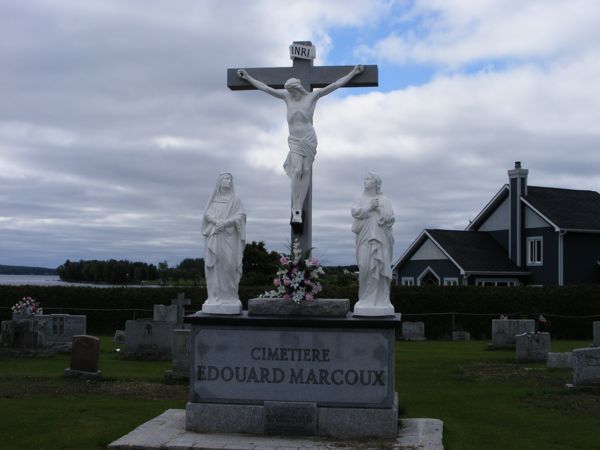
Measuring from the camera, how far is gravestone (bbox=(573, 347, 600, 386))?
12359 millimetres

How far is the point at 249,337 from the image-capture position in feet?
29.4

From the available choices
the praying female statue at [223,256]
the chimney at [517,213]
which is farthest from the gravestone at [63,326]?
the chimney at [517,213]

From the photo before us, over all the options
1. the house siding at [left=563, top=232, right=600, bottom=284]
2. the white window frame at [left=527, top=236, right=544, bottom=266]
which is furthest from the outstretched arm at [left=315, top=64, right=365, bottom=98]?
the white window frame at [left=527, top=236, right=544, bottom=266]

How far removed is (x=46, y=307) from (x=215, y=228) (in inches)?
873

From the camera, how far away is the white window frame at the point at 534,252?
3344cm

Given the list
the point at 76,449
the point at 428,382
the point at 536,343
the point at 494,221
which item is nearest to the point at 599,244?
the point at 494,221

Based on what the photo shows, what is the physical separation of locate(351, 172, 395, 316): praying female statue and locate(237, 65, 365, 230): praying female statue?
2.57 ft

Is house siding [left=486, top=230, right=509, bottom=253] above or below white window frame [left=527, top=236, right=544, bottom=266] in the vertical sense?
A: above

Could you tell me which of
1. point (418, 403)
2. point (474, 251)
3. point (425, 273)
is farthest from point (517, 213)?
point (418, 403)

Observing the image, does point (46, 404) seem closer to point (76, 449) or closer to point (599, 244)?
point (76, 449)

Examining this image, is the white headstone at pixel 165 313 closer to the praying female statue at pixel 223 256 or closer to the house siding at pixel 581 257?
the praying female statue at pixel 223 256

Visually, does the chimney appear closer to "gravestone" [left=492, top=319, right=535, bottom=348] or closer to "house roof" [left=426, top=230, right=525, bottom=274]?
"house roof" [left=426, top=230, right=525, bottom=274]

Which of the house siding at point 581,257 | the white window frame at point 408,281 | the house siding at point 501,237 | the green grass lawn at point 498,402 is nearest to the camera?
the green grass lawn at point 498,402

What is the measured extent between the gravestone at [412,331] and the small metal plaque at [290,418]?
17.3m
